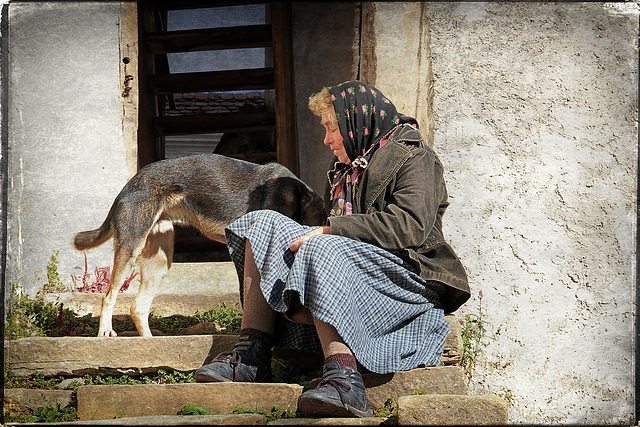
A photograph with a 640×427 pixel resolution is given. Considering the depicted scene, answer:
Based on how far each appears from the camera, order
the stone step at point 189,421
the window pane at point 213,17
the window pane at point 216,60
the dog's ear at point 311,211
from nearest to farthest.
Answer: the stone step at point 189,421 < the dog's ear at point 311,211 < the window pane at point 216,60 < the window pane at point 213,17

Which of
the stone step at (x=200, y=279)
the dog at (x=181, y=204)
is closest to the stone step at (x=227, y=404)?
the dog at (x=181, y=204)

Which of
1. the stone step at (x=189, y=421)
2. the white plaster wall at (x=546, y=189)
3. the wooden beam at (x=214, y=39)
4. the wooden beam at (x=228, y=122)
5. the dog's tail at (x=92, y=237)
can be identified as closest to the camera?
the stone step at (x=189, y=421)

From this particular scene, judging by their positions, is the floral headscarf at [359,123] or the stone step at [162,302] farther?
the stone step at [162,302]

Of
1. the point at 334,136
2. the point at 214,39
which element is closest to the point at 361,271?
the point at 334,136

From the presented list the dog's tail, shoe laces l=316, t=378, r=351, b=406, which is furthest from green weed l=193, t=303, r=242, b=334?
shoe laces l=316, t=378, r=351, b=406

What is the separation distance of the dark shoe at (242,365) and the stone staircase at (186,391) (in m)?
0.05

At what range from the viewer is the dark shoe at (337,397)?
2.17 meters

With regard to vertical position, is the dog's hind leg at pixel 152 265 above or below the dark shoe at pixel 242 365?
below

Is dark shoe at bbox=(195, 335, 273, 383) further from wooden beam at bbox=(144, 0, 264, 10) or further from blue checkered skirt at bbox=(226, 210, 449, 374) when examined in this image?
wooden beam at bbox=(144, 0, 264, 10)

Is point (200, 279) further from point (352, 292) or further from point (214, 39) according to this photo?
point (214, 39)

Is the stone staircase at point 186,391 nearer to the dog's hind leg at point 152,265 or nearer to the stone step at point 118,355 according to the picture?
the stone step at point 118,355

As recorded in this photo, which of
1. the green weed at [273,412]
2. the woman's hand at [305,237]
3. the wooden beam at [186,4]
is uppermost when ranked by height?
the wooden beam at [186,4]

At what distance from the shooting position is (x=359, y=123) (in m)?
2.86

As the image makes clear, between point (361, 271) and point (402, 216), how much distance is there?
0.29 metres
